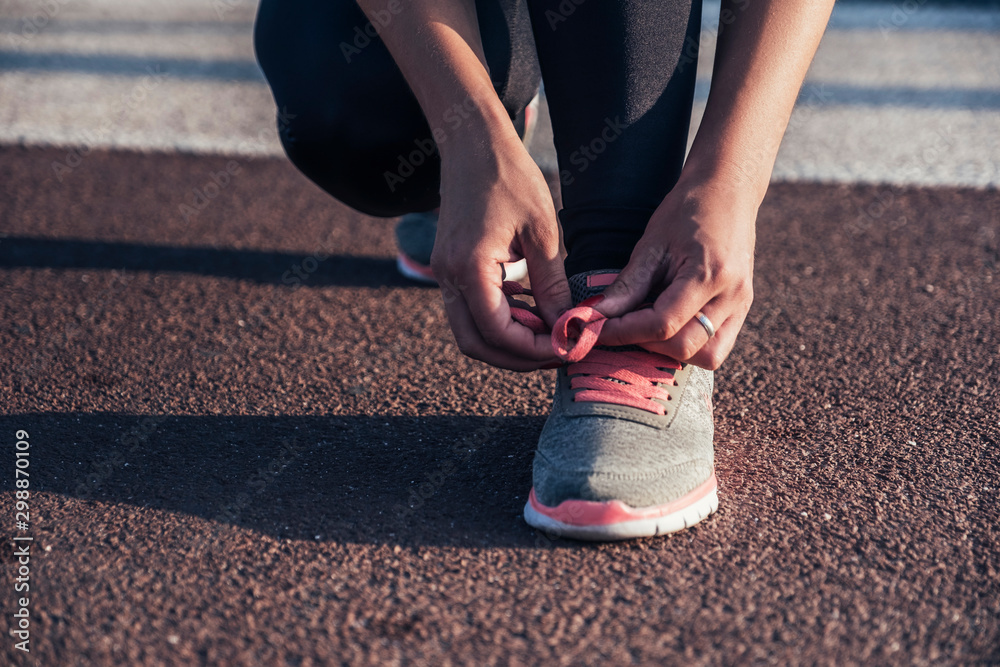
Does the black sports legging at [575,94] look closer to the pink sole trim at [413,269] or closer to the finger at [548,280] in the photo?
the finger at [548,280]

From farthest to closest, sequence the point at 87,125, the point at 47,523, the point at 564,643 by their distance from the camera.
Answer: the point at 87,125 → the point at 47,523 → the point at 564,643

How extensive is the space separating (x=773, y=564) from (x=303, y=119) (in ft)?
3.88

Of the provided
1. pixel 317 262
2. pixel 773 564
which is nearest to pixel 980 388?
pixel 773 564

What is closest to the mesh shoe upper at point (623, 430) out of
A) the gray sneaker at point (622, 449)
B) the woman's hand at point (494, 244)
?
the gray sneaker at point (622, 449)

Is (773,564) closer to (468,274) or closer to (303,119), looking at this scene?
(468,274)

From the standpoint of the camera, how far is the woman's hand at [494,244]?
1.13 metres

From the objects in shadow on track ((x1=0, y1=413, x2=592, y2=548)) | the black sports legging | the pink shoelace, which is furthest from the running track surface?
the black sports legging

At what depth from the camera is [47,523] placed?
1.23 metres

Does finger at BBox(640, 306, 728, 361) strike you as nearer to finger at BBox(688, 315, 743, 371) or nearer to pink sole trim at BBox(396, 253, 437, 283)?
finger at BBox(688, 315, 743, 371)

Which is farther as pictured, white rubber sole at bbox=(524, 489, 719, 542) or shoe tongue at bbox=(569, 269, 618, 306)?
shoe tongue at bbox=(569, 269, 618, 306)

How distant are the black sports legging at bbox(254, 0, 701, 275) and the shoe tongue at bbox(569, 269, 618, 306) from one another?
60 mm

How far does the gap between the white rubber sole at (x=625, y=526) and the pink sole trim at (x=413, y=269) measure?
1.03 meters

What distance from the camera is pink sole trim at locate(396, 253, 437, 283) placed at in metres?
2.15

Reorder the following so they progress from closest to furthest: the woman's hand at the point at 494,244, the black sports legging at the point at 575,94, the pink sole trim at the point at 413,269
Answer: the woman's hand at the point at 494,244, the black sports legging at the point at 575,94, the pink sole trim at the point at 413,269
